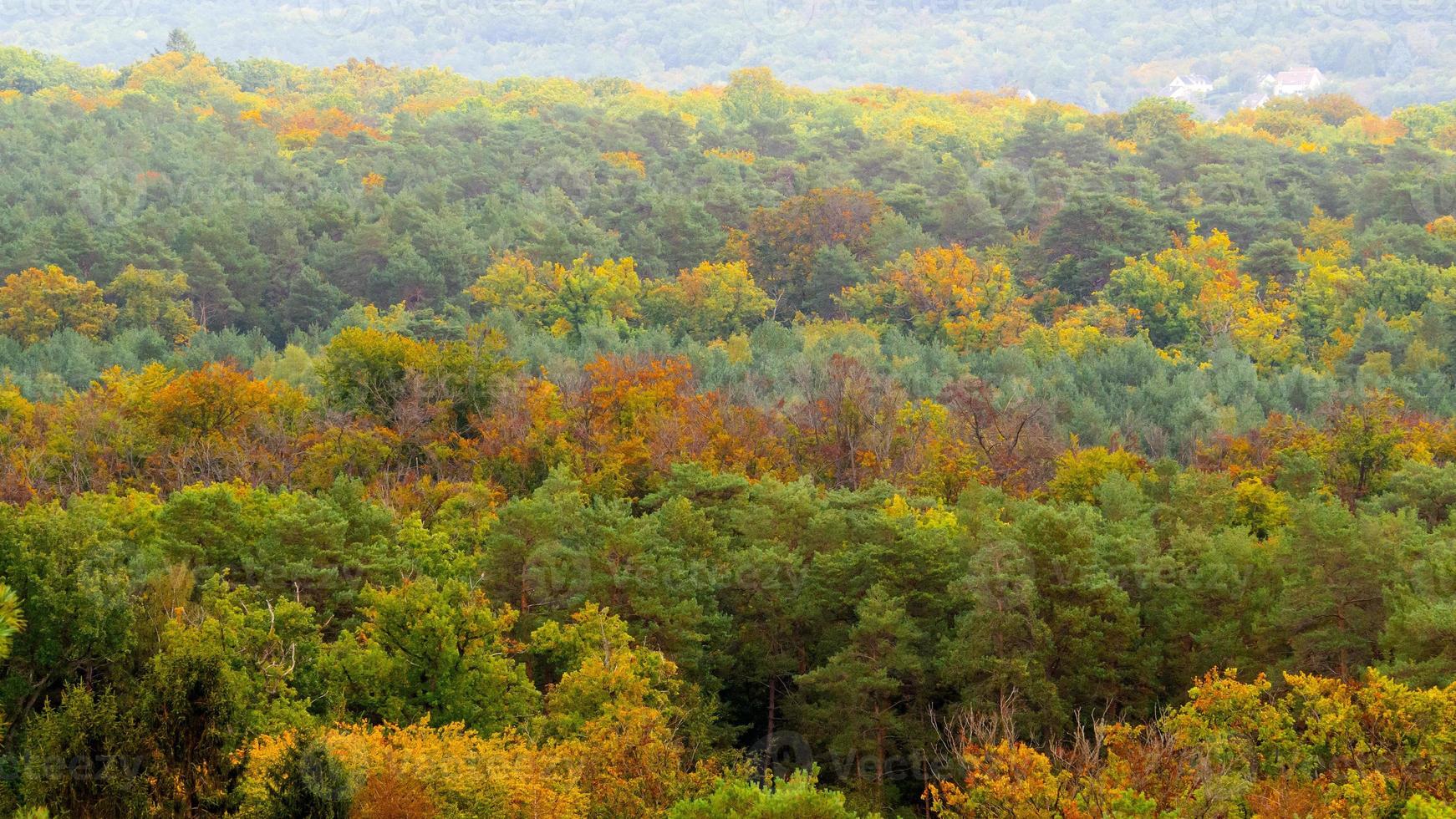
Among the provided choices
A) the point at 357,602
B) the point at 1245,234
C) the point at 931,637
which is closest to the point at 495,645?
the point at 357,602

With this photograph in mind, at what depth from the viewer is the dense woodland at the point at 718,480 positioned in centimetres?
2470

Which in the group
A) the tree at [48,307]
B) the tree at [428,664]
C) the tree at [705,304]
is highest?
the tree at [428,664]

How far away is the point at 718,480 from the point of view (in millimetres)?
44750

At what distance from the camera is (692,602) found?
37.2m

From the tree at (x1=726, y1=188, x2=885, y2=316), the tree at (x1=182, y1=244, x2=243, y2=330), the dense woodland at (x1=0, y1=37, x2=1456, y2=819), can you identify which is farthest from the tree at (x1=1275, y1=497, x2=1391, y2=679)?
the tree at (x1=182, y1=244, x2=243, y2=330)

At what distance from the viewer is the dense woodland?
81.0ft

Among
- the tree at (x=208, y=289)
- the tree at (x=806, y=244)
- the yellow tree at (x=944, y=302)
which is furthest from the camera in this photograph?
the tree at (x=806, y=244)

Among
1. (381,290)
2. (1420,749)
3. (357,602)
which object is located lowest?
(381,290)

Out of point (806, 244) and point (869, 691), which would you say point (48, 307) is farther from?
point (869, 691)

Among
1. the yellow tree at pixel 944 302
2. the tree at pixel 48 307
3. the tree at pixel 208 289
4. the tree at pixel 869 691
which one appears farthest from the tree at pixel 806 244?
the tree at pixel 869 691

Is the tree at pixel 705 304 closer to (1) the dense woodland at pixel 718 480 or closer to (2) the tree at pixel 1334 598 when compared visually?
(1) the dense woodland at pixel 718 480

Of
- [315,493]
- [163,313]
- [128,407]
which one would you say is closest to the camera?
[315,493]

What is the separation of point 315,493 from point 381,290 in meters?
47.1

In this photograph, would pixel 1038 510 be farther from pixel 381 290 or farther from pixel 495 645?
pixel 381 290
